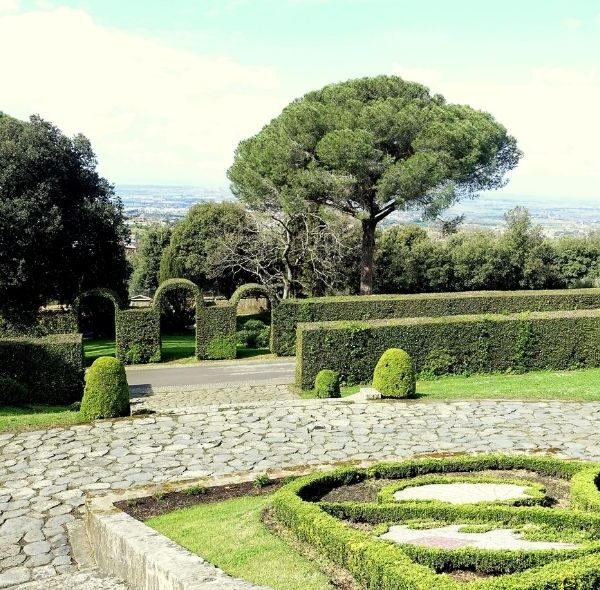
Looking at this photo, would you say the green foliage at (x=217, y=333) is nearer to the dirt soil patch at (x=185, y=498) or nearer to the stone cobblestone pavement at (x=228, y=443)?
the stone cobblestone pavement at (x=228, y=443)

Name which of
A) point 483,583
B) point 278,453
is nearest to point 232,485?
point 278,453

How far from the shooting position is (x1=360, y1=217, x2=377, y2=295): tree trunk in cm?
3142

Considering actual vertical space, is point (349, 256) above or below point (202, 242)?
below

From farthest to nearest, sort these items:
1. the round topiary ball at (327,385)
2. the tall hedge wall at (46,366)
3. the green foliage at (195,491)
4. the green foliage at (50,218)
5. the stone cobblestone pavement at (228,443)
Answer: the green foliage at (50,218) → the tall hedge wall at (46,366) → the round topiary ball at (327,385) → the green foliage at (195,491) → the stone cobblestone pavement at (228,443)

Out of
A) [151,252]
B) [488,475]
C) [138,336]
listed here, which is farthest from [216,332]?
[151,252]

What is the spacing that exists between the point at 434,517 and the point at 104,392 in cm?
793

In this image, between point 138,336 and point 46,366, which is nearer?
point 46,366

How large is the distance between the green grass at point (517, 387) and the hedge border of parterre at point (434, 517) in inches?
229

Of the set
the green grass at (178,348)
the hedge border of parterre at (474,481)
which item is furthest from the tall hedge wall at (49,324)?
the hedge border of parterre at (474,481)

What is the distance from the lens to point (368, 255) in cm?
3209

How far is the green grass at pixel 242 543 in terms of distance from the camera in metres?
5.77

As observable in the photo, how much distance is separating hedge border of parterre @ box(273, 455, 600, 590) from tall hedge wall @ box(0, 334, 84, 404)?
11.9 meters

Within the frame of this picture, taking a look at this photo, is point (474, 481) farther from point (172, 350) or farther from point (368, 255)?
point (368, 255)

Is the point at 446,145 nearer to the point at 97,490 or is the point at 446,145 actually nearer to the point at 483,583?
the point at 97,490
